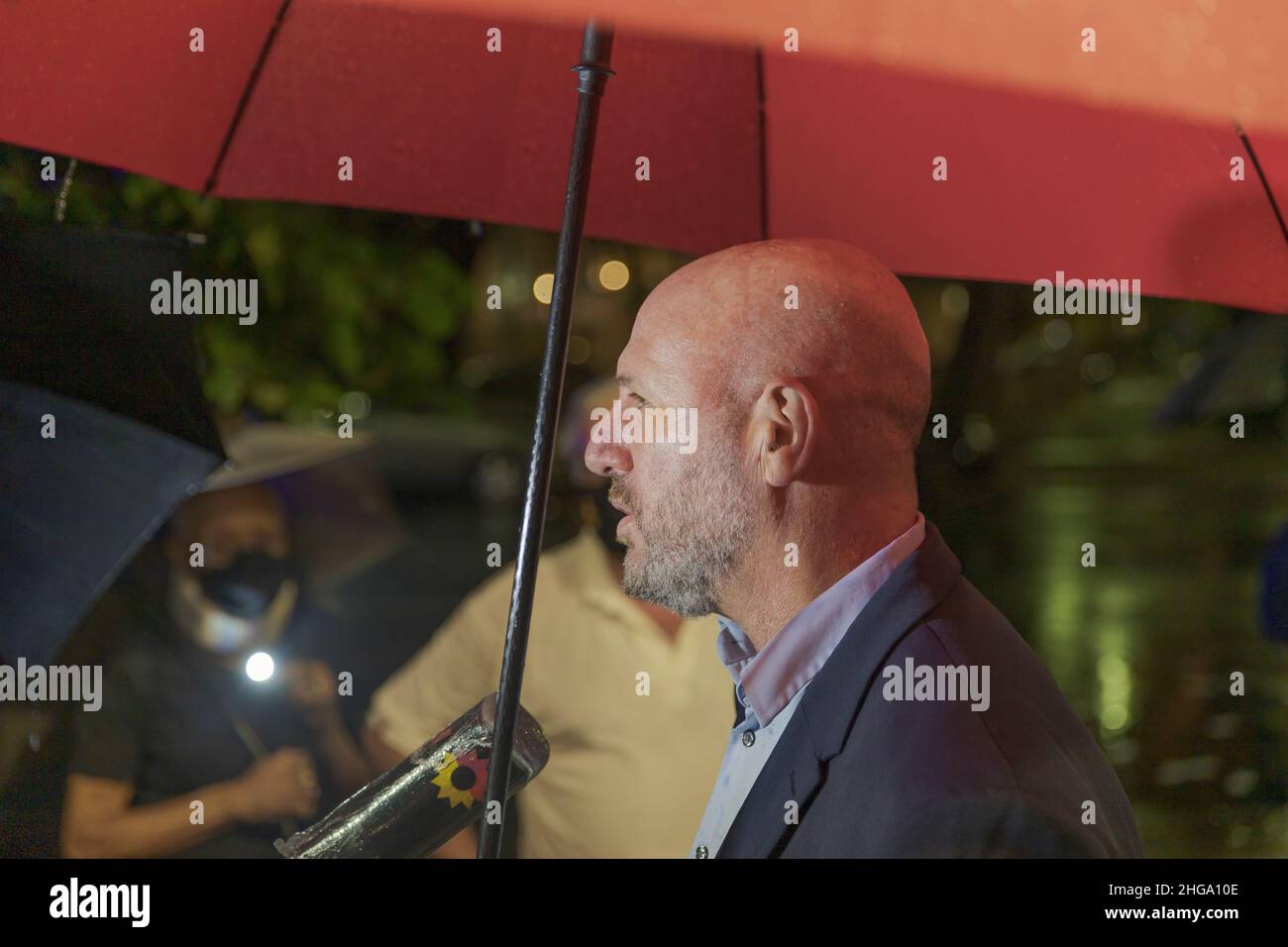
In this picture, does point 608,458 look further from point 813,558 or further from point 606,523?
point 606,523

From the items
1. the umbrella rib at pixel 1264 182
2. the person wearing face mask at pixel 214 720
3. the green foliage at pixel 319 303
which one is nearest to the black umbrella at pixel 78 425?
the person wearing face mask at pixel 214 720

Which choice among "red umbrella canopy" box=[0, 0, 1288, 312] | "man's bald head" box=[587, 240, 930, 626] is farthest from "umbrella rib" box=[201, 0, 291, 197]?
"man's bald head" box=[587, 240, 930, 626]

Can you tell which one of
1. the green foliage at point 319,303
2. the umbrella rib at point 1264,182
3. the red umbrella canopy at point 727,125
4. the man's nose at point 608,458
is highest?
the green foliage at point 319,303

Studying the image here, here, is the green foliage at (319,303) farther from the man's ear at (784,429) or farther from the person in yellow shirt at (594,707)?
the man's ear at (784,429)

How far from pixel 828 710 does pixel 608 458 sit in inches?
23.3

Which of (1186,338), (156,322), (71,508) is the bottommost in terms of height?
(71,508)

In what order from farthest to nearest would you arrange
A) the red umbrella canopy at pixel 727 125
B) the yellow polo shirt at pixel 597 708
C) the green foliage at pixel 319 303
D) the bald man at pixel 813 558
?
the green foliage at pixel 319 303 < the yellow polo shirt at pixel 597 708 < the red umbrella canopy at pixel 727 125 < the bald man at pixel 813 558

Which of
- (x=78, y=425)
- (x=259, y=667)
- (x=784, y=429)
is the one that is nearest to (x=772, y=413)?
(x=784, y=429)

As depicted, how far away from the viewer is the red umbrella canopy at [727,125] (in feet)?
7.89

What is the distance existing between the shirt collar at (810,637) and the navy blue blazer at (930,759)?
82 millimetres
